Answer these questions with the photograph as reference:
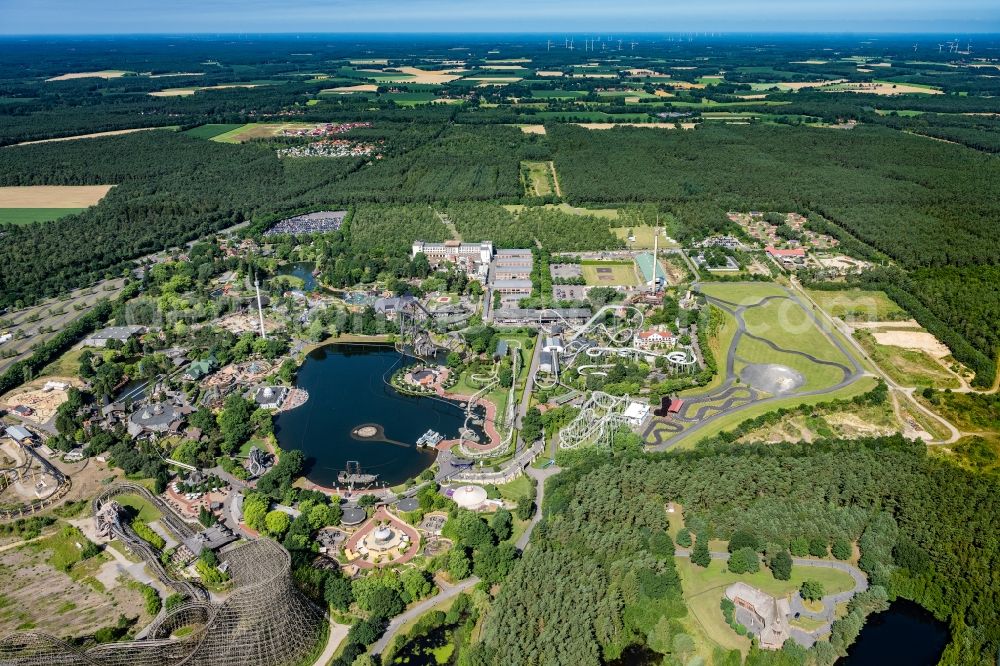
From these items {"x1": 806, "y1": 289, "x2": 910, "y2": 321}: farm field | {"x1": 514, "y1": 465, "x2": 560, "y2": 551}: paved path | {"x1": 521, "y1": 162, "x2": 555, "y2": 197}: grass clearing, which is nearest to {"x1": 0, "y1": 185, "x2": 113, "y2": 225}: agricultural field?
{"x1": 521, "y1": 162, "x2": 555, "y2": 197}: grass clearing

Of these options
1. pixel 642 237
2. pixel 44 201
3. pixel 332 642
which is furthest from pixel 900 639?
pixel 44 201

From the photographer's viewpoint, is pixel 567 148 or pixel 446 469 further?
pixel 567 148

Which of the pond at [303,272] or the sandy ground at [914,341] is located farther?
the pond at [303,272]

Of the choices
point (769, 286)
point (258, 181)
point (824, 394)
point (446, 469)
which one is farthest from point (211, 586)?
point (258, 181)

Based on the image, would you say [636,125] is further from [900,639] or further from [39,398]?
[900,639]

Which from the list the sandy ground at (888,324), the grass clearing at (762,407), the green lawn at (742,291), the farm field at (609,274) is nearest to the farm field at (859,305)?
the sandy ground at (888,324)

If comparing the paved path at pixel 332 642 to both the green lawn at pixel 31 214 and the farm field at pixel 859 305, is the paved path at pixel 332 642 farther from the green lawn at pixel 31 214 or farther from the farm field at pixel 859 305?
the green lawn at pixel 31 214

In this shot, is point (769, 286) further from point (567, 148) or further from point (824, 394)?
point (567, 148)
